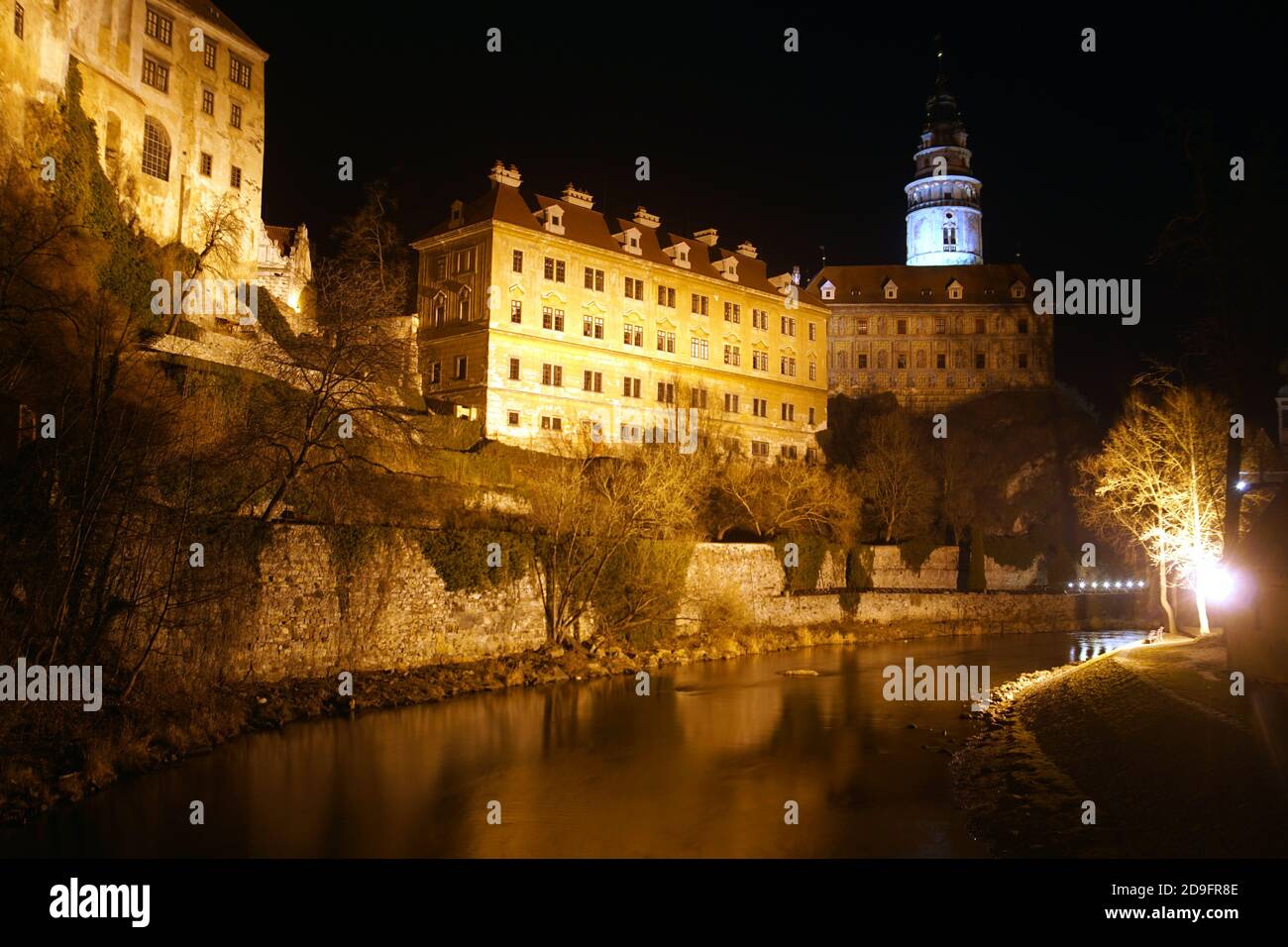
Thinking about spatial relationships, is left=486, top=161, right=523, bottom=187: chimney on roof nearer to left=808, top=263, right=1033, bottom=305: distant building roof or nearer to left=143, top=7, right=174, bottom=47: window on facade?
left=143, top=7, right=174, bottom=47: window on facade

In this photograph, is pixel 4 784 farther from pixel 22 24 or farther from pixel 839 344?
pixel 839 344

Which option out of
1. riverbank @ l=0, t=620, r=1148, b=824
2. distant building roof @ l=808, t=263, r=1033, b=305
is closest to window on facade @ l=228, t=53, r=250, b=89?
riverbank @ l=0, t=620, r=1148, b=824

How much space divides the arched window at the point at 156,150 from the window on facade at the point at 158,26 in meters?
2.80

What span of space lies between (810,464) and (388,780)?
35287 millimetres

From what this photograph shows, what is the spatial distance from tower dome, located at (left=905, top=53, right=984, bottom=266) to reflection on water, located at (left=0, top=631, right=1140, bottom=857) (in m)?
64.5

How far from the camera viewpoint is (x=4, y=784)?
40.7ft

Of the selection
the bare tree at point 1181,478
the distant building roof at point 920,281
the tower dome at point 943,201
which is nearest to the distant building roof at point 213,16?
the bare tree at point 1181,478

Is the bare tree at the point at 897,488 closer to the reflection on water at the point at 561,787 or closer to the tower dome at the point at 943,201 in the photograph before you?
the reflection on water at the point at 561,787

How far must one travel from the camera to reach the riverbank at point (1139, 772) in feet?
36.9

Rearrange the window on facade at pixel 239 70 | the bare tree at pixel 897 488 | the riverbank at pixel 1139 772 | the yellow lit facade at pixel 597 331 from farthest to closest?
1. the bare tree at pixel 897 488
2. the yellow lit facade at pixel 597 331
3. the window on facade at pixel 239 70
4. the riverbank at pixel 1139 772

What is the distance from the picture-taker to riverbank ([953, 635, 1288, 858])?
11.2m
